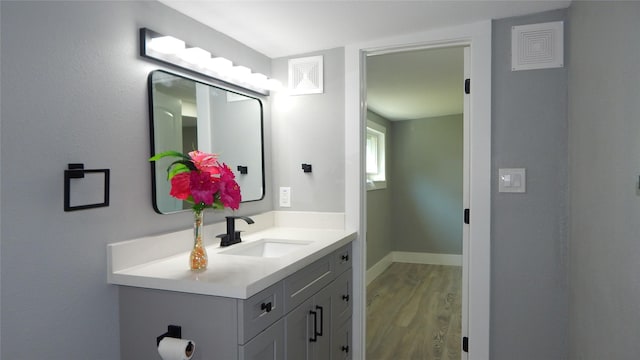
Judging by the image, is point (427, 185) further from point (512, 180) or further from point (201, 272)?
point (201, 272)

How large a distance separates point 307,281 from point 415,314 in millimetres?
2097

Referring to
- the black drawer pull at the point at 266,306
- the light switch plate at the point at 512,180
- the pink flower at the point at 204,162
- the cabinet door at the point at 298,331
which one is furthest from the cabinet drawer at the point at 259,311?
the light switch plate at the point at 512,180

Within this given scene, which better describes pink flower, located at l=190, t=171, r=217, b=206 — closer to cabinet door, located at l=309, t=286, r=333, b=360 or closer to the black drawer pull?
the black drawer pull

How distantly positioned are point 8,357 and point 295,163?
1.72m

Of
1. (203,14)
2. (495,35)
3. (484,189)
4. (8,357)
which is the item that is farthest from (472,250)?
(8,357)

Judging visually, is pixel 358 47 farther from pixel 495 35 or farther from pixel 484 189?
pixel 484 189

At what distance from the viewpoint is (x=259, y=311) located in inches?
55.1

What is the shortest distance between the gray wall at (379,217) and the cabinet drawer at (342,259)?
2.33 meters

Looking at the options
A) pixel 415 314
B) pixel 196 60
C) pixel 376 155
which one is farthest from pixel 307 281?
pixel 376 155

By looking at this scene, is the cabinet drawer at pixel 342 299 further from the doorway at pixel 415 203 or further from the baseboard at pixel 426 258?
the baseboard at pixel 426 258

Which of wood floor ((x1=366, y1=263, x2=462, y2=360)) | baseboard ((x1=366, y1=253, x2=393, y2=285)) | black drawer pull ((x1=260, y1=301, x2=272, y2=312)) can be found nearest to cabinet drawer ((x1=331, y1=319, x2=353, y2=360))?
wood floor ((x1=366, y1=263, x2=462, y2=360))

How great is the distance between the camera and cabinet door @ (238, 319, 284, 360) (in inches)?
52.4

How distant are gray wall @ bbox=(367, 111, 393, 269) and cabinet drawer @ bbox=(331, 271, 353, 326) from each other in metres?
2.30

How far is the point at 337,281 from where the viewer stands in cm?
217
